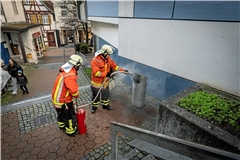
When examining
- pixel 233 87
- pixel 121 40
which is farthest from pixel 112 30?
pixel 233 87

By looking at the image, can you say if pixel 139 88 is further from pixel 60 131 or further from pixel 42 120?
pixel 42 120

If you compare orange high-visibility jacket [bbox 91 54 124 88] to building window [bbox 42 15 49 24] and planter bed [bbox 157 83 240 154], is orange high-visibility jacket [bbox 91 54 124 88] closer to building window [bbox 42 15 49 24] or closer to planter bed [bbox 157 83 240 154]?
planter bed [bbox 157 83 240 154]

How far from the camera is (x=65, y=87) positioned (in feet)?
10.9

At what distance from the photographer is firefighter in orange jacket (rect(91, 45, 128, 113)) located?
4242 millimetres

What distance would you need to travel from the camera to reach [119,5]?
6.43 meters

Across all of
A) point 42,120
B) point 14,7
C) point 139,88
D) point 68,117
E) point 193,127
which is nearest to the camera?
point 193,127

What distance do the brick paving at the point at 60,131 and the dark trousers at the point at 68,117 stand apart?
25cm

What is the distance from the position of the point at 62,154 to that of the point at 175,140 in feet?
9.44

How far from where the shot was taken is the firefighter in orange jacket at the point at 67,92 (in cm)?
323

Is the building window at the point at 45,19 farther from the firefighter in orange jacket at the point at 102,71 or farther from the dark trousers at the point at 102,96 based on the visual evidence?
the dark trousers at the point at 102,96

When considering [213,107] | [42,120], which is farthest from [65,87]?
[213,107]

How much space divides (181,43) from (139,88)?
1899mm

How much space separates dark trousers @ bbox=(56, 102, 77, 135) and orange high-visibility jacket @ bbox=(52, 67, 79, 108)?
180 millimetres

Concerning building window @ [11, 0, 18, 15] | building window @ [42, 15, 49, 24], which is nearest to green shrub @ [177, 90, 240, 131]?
building window @ [11, 0, 18, 15]
